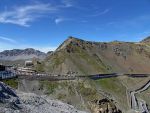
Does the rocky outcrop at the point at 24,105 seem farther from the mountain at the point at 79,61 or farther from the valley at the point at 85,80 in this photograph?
the mountain at the point at 79,61

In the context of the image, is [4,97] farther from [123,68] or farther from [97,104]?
[123,68]

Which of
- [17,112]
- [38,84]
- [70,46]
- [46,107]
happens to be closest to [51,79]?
[38,84]

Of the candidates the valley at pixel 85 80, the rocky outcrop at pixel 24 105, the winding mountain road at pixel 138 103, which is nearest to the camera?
the rocky outcrop at pixel 24 105

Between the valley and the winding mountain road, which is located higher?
the valley

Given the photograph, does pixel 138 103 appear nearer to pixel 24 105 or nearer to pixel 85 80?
pixel 85 80

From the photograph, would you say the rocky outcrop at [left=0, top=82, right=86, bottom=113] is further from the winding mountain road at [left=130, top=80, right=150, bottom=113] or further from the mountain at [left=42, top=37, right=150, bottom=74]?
the mountain at [left=42, top=37, right=150, bottom=74]

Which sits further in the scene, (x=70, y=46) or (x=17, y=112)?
(x=70, y=46)

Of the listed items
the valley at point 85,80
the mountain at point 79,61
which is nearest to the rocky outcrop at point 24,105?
the valley at point 85,80

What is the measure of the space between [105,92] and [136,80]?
48.6 m

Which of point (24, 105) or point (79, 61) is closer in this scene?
point (24, 105)

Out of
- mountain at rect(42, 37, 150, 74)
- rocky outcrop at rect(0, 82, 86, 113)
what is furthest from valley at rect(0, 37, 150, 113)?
rocky outcrop at rect(0, 82, 86, 113)

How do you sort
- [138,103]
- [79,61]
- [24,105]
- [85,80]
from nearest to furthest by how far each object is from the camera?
[24,105], [85,80], [138,103], [79,61]

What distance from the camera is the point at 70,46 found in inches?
7082

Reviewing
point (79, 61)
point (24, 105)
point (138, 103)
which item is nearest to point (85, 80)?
point (138, 103)
